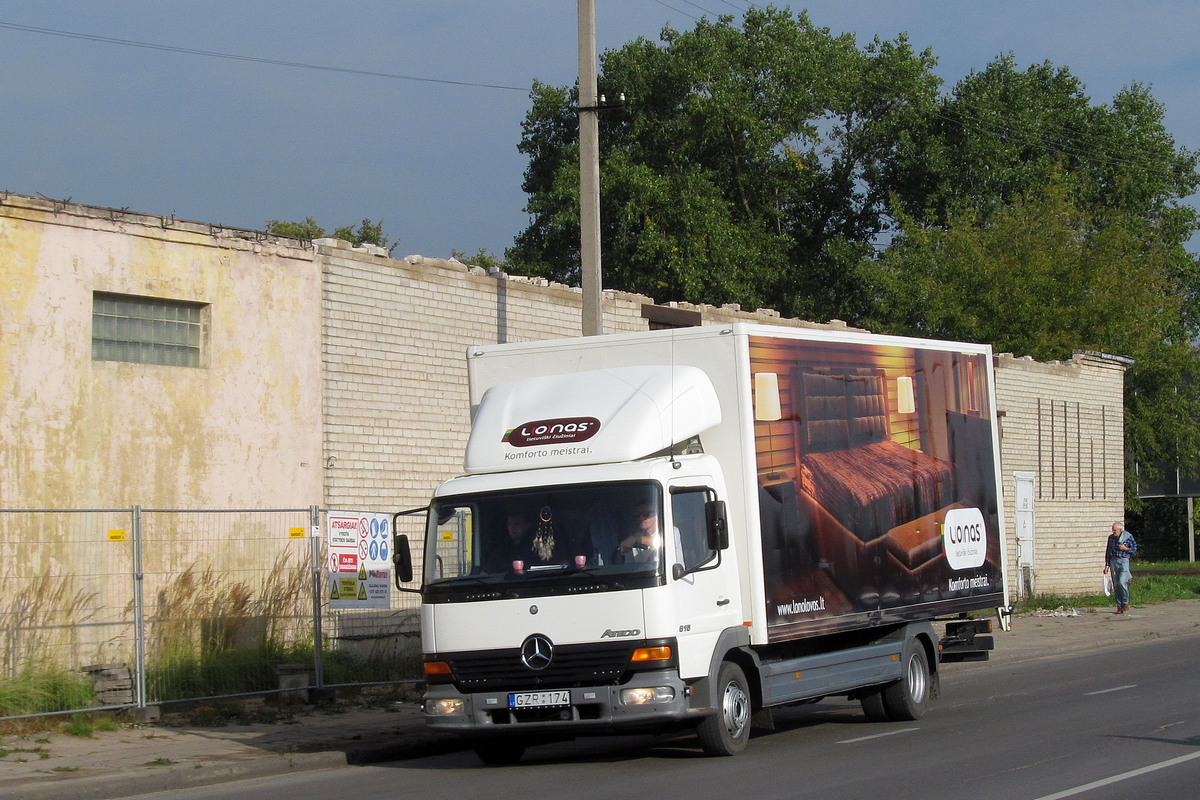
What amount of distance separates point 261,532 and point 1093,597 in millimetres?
21805

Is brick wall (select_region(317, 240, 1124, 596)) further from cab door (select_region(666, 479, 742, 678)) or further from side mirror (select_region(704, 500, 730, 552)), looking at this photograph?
side mirror (select_region(704, 500, 730, 552))

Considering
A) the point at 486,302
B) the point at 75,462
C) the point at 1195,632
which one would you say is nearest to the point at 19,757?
the point at 75,462

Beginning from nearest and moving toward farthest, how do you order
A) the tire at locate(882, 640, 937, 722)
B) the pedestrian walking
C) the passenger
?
the passenger
the tire at locate(882, 640, 937, 722)
the pedestrian walking

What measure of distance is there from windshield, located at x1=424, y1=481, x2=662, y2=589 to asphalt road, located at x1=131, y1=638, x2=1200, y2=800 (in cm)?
157

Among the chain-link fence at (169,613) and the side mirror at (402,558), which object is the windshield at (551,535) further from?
the chain-link fence at (169,613)

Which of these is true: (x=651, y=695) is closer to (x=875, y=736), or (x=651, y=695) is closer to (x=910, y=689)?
(x=875, y=736)

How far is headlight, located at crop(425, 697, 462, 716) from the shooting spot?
35.1 feet

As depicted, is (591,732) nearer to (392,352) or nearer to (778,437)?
(778,437)

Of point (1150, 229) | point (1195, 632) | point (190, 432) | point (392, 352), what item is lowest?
point (1195, 632)

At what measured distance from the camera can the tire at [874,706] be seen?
533 inches

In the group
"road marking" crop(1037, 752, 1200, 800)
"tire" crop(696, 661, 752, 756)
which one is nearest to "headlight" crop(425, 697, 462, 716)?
"tire" crop(696, 661, 752, 756)

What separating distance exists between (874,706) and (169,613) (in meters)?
7.33

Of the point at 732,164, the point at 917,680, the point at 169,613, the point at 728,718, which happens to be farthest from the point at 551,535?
the point at 732,164

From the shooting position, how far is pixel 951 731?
12.6 meters
